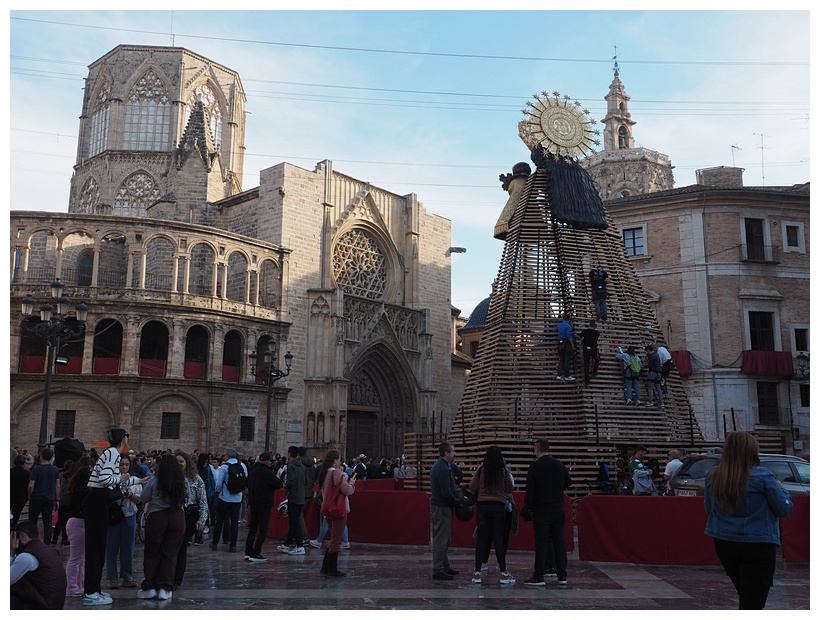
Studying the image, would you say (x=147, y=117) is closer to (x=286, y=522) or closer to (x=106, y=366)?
(x=106, y=366)

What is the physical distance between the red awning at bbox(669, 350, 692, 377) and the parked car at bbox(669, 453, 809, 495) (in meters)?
15.4

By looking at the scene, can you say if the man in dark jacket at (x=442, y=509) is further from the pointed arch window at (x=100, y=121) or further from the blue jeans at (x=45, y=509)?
the pointed arch window at (x=100, y=121)

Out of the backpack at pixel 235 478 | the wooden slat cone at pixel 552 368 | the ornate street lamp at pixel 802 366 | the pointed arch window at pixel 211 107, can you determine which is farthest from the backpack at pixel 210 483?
the pointed arch window at pixel 211 107

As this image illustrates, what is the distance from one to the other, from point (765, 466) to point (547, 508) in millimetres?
4257

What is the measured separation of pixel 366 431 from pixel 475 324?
20.4 metres

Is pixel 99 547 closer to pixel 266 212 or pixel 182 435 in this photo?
pixel 182 435

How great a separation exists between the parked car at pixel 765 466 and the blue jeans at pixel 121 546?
23.6 ft

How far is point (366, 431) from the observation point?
3500 cm

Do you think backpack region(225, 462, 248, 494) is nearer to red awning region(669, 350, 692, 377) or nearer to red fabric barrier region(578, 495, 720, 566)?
red fabric barrier region(578, 495, 720, 566)

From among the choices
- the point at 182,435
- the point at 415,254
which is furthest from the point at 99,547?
the point at 415,254

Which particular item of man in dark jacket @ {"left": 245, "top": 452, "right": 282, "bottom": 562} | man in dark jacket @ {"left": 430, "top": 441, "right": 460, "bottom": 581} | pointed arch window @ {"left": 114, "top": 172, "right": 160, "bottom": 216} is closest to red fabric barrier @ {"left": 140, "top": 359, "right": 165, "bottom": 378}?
pointed arch window @ {"left": 114, "top": 172, "right": 160, "bottom": 216}

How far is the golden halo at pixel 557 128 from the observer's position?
50.1 feet

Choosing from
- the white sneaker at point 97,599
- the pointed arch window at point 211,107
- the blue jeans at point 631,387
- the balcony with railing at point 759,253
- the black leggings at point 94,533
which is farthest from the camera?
the pointed arch window at point 211,107

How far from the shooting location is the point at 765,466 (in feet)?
34.1
